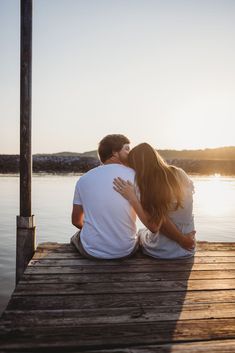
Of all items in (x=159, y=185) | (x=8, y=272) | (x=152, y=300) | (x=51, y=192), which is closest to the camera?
(x=152, y=300)

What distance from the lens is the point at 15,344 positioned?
8.79ft

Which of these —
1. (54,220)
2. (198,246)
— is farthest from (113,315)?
(54,220)

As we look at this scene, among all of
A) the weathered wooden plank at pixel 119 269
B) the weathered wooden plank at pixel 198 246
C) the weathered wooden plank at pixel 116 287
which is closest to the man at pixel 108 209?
the weathered wooden plank at pixel 119 269

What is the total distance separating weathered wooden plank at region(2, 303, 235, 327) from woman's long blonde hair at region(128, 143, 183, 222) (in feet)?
3.73

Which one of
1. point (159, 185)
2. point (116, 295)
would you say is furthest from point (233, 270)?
point (116, 295)

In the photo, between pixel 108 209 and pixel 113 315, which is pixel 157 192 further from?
pixel 113 315

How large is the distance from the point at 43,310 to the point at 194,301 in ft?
4.23

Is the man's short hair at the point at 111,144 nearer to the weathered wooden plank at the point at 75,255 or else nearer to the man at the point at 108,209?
the man at the point at 108,209

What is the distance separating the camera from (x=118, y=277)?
4059mm

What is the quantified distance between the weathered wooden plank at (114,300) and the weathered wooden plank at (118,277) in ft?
1.25

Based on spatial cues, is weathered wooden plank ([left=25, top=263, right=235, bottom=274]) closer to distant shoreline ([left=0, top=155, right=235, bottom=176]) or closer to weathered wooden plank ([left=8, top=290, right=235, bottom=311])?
weathered wooden plank ([left=8, top=290, right=235, bottom=311])

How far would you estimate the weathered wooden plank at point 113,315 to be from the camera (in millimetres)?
3033

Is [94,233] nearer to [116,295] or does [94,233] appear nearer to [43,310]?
[116,295]

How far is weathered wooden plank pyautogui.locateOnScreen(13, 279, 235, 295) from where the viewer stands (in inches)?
144
